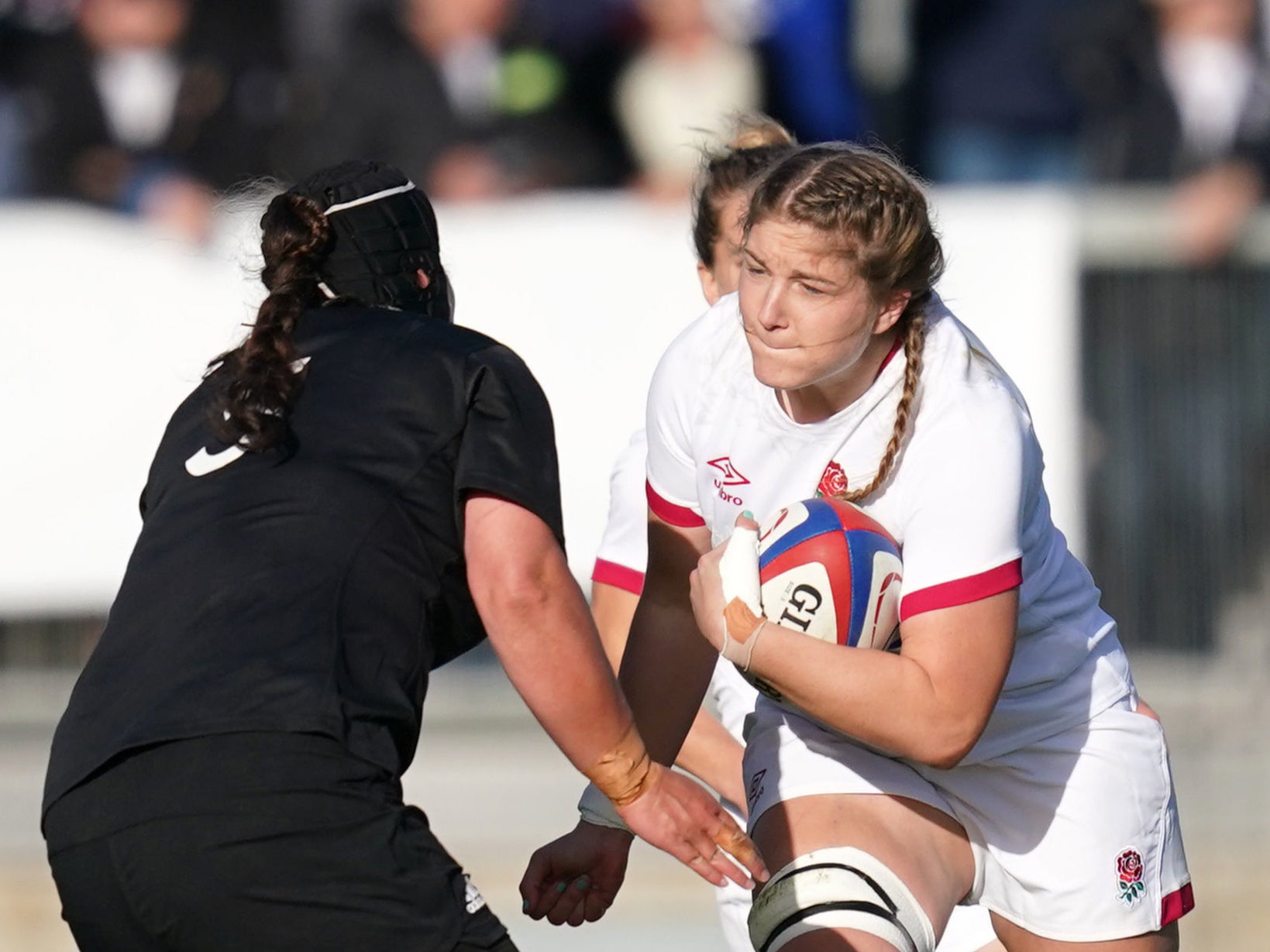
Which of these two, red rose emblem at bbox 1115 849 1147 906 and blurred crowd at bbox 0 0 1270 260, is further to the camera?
blurred crowd at bbox 0 0 1270 260

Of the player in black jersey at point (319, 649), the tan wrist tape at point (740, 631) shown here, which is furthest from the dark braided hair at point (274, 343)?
the tan wrist tape at point (740, 631)

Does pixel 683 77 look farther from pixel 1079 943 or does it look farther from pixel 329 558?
pixel 329 558

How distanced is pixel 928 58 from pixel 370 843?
5.57 metres

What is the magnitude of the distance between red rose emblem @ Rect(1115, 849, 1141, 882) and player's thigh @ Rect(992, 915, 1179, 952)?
11cm

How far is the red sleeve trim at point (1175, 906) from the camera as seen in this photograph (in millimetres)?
3631

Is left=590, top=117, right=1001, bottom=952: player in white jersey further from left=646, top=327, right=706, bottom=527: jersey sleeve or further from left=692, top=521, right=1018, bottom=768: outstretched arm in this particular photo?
left=692, top=521, right=1018, bottom=768: outstretched arm

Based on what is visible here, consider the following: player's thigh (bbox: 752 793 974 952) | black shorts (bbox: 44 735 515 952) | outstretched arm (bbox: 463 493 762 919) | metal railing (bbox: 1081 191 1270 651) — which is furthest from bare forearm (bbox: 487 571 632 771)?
metal railing (bbox: 1081 191 1270 651)

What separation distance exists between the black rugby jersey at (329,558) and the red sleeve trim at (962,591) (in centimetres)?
64

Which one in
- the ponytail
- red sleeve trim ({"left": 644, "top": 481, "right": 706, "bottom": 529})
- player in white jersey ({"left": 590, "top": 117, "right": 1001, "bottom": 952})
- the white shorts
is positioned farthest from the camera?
player in white jersey ({"left": 590, "top": 117, "right": 1001, "bottom": 952})

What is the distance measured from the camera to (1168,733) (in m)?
6.98

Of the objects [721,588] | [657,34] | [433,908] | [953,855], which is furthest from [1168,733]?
[433,908]

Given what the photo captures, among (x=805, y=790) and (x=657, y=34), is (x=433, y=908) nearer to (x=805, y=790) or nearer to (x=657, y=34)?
(x=805, y=790)

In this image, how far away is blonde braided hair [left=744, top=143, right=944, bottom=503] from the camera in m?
3.08

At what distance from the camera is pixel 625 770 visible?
2.88m
